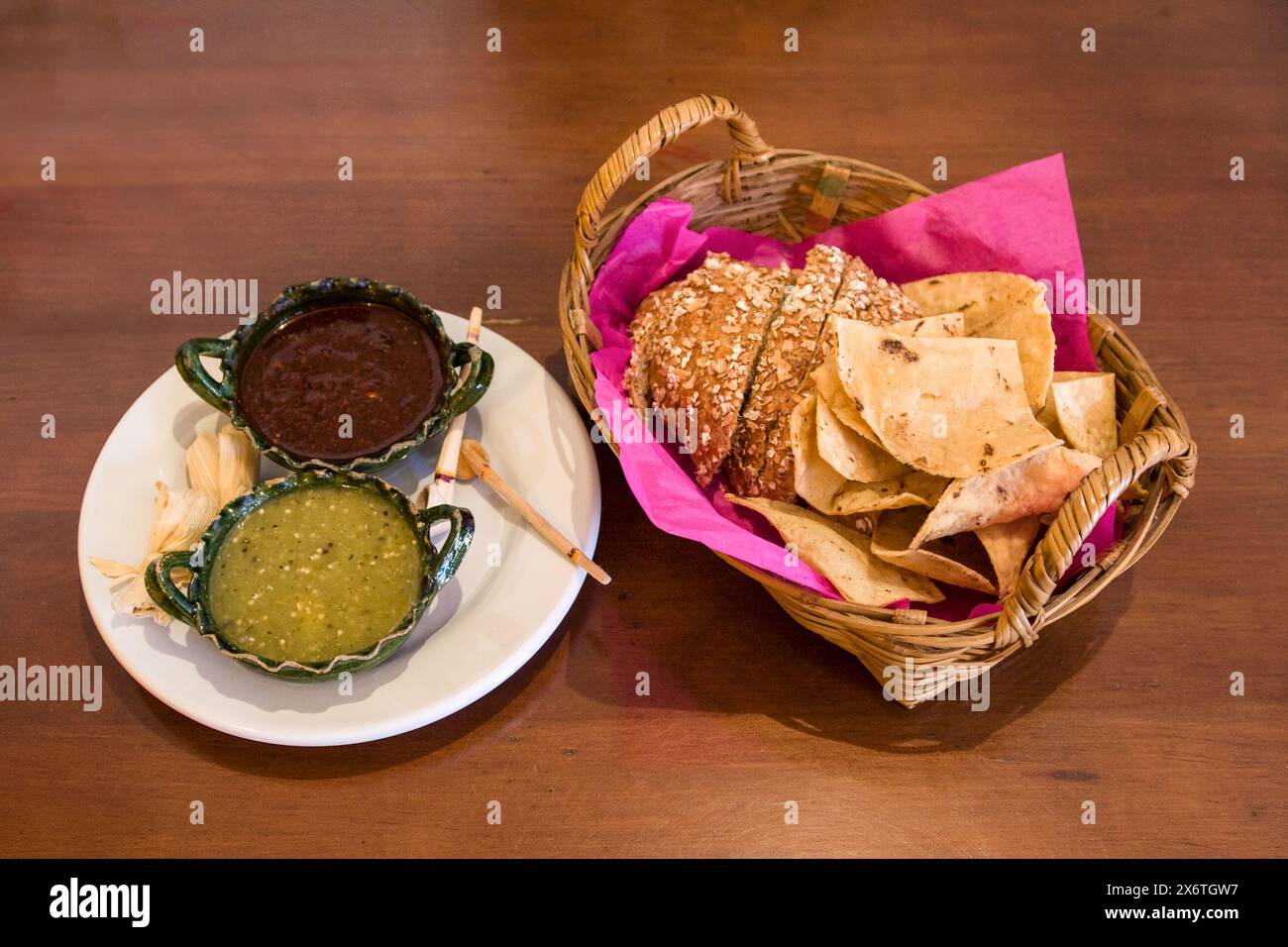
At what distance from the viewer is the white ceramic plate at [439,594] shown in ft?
4.82

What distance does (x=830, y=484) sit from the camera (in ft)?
5.17

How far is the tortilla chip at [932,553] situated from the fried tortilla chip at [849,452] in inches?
3.2

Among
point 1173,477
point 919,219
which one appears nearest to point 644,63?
point 919,219

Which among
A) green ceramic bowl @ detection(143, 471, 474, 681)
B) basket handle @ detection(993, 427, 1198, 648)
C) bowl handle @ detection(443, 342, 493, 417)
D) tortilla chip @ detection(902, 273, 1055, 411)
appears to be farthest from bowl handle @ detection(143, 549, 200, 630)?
tortilla chip @ detection(902, 273, 1055, 411)

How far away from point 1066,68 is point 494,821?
2.27 m

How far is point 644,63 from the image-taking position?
2473 mm

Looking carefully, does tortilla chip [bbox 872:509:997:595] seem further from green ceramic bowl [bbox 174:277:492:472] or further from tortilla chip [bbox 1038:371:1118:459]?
green ceramic bowl [bbox 174:277:492:472]

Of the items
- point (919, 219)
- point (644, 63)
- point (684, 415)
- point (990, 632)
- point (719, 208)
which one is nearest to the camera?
point (990, 632)

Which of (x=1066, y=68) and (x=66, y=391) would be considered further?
(x=1066, y=68)

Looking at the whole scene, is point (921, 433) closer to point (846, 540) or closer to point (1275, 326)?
point (846, 540)

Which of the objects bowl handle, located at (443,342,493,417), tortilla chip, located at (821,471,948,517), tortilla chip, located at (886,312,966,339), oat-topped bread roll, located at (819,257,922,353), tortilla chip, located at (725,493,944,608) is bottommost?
tortilla chip, located at (725,493,944,608)

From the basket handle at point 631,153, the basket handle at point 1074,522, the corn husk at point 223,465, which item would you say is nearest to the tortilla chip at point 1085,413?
the basket handle at point 1074,522

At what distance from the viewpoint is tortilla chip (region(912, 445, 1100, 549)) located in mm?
1404

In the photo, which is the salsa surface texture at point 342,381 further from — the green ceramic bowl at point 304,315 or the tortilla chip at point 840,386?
the tortilla chip at point 840,386
